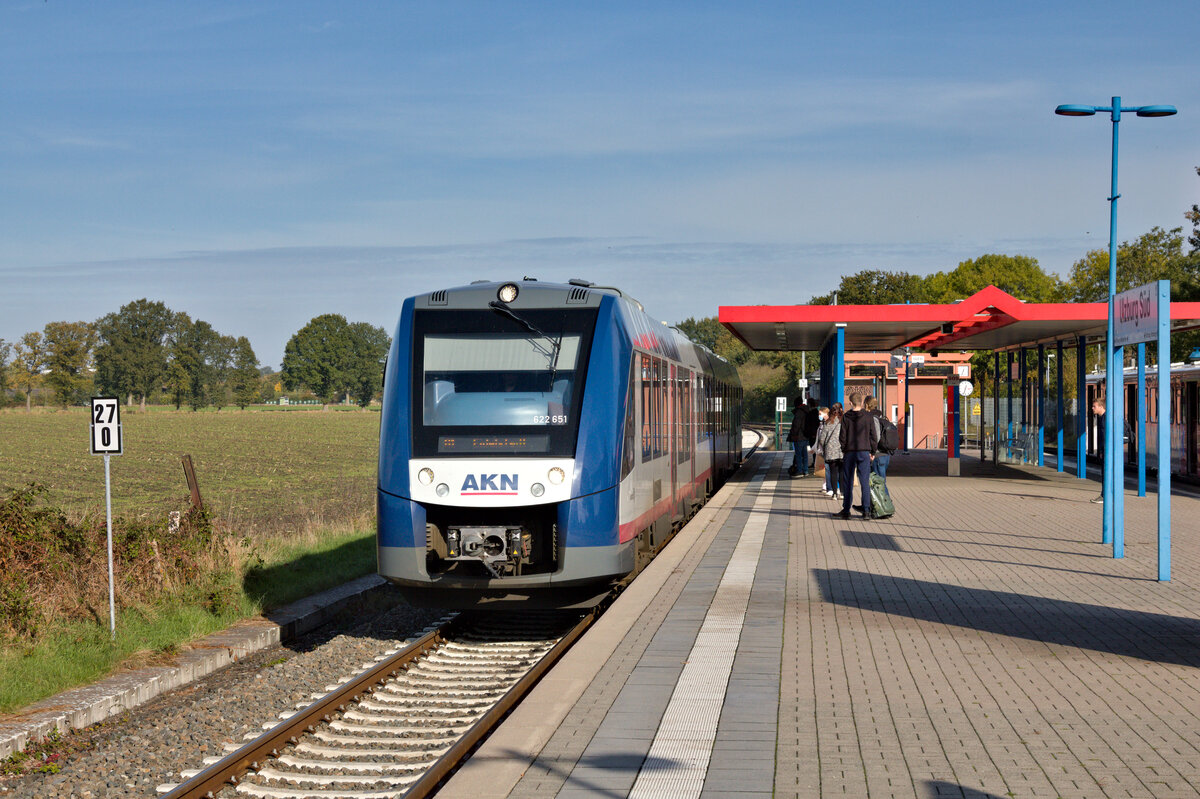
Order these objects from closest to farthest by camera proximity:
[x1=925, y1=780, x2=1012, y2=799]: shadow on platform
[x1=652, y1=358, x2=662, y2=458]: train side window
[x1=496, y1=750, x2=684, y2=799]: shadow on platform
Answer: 1. [x1=925, y1=780, x2=1012, y2=799]: shadow on platform
2. [x1=496, y1=750, x2=684, y2=799]: shadow on platform
3. [x1=652, y1=358, x2=662, y2=458]: train side window

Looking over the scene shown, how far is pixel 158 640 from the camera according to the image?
1002 centimetres

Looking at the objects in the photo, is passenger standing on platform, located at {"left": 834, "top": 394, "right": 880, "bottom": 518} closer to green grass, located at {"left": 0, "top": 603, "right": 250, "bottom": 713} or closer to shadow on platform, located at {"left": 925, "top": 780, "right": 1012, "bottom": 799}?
green grass, located at {"left": 0, "top": 603, "right": 250, "bottom": 713}

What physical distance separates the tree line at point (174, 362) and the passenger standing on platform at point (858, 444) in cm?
11177

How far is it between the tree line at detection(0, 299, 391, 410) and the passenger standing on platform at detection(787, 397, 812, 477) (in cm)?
10279

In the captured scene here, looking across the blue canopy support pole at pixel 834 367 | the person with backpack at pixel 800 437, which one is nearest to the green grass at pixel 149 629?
the blue canopy support pole at pixel 834 367

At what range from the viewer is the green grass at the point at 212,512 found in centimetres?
934

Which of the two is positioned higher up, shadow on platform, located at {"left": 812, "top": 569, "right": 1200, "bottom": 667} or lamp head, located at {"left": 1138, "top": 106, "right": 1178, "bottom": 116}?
lamp head, located at {"left": 1138, "top": 106, "right": 1178, "bottom": 116}

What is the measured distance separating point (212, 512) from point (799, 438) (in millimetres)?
15181

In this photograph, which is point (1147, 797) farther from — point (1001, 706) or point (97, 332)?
point (97, 332)

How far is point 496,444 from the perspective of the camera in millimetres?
9461

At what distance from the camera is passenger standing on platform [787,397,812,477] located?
25.1 meters

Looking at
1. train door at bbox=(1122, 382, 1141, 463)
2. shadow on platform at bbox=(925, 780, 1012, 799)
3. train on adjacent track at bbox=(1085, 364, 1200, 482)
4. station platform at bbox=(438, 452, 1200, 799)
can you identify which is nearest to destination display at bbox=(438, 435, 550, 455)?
station platform at bbox=(438, 452, 1200, 799)

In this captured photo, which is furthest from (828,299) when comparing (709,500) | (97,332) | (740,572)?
(97,332)

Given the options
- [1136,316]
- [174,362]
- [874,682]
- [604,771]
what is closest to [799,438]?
[1136,316]
